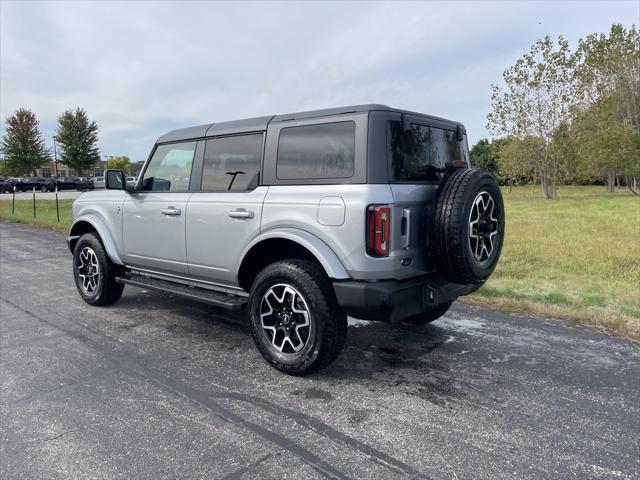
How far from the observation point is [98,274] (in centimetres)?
534

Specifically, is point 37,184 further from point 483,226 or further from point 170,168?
point 483,226

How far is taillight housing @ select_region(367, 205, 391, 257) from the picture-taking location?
3.07 m

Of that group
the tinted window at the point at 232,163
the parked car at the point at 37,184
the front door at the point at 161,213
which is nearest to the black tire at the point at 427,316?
the tinted window at the point at 232,163

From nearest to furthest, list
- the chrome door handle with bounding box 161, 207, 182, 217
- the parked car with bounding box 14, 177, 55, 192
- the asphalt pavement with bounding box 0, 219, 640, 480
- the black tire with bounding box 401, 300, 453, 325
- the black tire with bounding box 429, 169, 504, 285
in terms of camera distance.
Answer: the asphalt pavement with bounding box 0, 219, 640, 480 < the black tire with bounding box 429, 169, 504, 285 < the chrome door handle with bounding box 161, 207, 182, 217 < the black tire with bounding box 401, 300, 453, 325 < the parked car with bounding box 14, 177, 55, 192

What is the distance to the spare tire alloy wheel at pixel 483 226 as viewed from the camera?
11.2 feet

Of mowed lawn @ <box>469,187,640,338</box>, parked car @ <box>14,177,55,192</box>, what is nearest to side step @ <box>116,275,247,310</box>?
mowed lawn @ <box>469,187,640,338</box>

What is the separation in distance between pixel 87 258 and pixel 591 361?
5.36m

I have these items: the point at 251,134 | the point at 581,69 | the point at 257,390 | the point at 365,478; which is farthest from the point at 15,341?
the point at 581,69

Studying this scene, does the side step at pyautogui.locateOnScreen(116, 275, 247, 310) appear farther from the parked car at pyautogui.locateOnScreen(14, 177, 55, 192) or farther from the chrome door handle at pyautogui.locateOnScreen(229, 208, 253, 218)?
the parked car at pyautogui.locateOnScreen(14, 177, 55, 192)

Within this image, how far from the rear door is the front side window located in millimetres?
271

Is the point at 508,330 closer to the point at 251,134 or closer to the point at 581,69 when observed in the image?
the point at 251,134

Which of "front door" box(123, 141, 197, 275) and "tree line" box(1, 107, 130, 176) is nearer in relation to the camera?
"front door" box(123, 141, 197, 275)

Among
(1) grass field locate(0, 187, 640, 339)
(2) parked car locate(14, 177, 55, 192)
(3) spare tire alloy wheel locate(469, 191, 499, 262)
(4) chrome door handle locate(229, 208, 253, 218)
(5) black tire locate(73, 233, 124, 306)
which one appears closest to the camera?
(3) spare tire alloy wheel locate(469, 191, 499, 262)

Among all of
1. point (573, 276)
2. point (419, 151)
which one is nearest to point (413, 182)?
point (419, 151)
